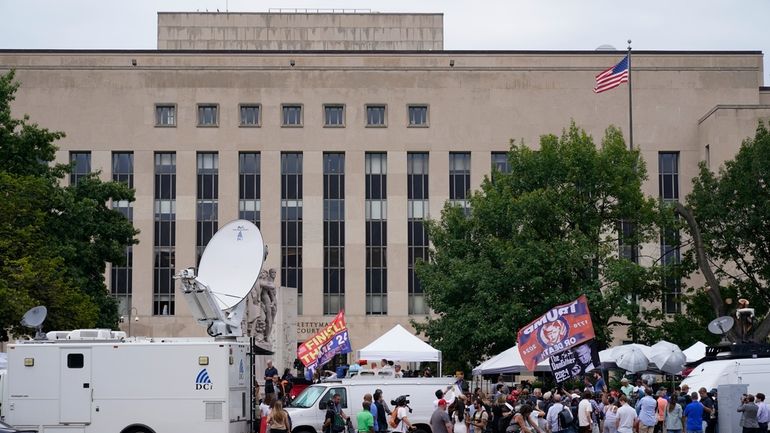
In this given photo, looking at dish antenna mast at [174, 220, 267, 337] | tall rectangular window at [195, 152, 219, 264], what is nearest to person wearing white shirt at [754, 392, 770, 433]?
dish antenna mast at [174, 220, 267, 337]

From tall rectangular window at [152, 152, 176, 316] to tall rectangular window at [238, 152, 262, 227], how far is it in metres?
4.08

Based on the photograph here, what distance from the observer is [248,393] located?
24.8 metres

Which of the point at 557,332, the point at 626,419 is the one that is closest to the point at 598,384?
the point at 557,332

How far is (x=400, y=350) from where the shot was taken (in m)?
39.5

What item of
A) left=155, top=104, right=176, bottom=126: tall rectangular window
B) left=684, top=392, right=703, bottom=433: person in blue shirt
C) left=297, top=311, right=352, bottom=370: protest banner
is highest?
left=155, top=104, right=176, bottom=126: tall rectangular window

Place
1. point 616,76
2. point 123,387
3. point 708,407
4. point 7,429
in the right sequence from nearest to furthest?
point 7,429 < point 123,387 < point 708,407 < point 616,76

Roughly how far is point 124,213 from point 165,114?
655cm

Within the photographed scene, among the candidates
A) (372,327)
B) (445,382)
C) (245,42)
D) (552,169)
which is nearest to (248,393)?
(445,382)

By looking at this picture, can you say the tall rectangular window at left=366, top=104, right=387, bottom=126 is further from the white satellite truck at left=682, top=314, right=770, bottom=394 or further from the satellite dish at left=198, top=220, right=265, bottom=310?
the satellite dish at left=198, top=220, right=265, bottom=310

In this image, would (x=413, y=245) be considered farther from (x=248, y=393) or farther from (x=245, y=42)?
(x=248, y=393)

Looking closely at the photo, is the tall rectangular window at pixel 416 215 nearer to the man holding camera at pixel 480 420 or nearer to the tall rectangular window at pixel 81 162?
the tall rectangular window at pixel 81 162

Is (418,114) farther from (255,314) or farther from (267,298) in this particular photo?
(255,314)

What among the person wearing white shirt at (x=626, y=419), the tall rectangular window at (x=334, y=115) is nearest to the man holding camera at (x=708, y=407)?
the person wearing white shirt at (x=626, y=419)

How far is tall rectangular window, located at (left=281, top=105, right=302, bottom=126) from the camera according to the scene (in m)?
72.1
